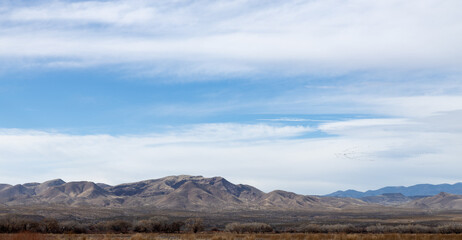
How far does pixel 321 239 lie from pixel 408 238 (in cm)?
645

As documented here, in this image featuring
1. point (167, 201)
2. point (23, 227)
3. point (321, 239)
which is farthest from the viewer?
point (167, 201)

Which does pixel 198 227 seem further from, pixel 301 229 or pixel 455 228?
pixel 455 228

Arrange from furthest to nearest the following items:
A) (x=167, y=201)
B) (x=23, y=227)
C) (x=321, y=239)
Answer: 1. (x=167, y=201)
2. (x=23, y=227)
3. (x=321, y=239)

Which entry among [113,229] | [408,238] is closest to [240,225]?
[113,229]

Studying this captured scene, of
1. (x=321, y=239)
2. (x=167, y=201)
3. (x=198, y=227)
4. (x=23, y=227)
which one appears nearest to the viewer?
(x=321, y=239)

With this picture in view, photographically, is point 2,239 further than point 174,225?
No

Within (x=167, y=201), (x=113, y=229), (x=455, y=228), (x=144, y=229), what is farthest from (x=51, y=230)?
(x=167, y=201)

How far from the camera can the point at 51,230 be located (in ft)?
149

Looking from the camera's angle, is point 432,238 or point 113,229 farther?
point 113,229

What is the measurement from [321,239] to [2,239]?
23.0 meters

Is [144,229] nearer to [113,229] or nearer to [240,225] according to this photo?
[113,229]

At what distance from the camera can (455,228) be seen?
4756cm

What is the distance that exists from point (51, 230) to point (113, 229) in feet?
19.1

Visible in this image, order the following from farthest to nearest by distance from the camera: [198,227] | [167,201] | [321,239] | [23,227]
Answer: [167,201]
[198,227]
[23,227]
[321,239]
